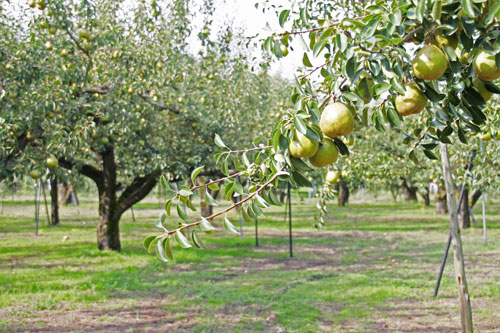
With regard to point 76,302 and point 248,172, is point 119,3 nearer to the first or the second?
point 76,302

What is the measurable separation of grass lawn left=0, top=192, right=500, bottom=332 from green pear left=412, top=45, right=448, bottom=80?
13.5ft

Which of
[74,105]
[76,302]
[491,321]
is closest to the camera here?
[491,321]

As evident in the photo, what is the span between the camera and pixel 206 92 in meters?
8.64

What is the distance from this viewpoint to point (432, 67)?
1.10m

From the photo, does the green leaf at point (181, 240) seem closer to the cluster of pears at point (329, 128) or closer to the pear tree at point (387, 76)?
the pear tree at point (387, 76)

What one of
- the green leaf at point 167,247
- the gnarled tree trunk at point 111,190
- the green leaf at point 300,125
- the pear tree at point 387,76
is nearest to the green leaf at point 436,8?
the pear tree at point 387,76

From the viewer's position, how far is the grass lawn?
507 cm

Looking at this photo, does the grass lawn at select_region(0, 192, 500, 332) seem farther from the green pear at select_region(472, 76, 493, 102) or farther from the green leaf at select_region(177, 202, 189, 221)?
the green pear at select_region(472, 76, 493, 102)

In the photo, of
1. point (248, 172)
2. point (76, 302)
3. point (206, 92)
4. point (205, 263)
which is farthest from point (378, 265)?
point (248, 172)

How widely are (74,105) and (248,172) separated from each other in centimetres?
447

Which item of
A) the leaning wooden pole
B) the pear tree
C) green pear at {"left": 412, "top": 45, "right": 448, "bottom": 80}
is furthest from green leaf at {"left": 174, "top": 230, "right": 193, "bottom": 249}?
the leaning wooden pole

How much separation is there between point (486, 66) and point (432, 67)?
0.16 metres

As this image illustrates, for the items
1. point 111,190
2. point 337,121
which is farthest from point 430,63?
point 111,190

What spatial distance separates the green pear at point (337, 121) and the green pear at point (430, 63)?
201mm
